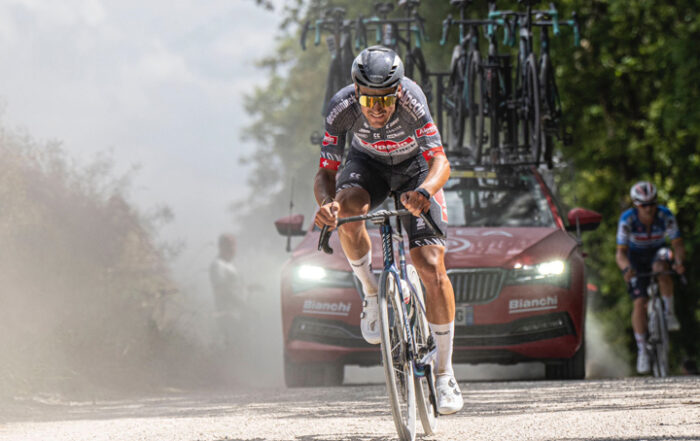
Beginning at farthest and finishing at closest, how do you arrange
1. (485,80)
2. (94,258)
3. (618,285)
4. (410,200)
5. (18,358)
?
(618,285) → (485,80) → (94,258) → (18,358) → (410,200)

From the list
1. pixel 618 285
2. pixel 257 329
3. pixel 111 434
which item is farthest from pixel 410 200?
pixel 618 285

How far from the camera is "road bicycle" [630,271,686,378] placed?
12.8 m

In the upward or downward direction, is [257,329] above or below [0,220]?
below

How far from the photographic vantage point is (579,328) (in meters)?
9.50

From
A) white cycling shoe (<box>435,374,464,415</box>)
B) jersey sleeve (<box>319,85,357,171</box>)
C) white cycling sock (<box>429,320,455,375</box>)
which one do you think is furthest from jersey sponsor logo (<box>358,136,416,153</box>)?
white cycling shoe (<box>435,374,464,415</box>)

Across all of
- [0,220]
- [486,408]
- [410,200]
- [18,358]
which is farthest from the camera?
[0,220]

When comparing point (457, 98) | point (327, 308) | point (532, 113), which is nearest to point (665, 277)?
point (532, 113)

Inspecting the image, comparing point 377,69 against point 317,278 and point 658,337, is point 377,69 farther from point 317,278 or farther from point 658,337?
point 658,337

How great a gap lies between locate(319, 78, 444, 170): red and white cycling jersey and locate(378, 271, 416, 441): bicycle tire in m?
0.70

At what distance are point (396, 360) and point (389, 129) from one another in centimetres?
122

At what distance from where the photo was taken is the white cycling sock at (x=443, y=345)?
593cm

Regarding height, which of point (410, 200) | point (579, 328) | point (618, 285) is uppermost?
point (410, 200)

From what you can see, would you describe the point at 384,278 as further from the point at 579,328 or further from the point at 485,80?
the point at 485,80

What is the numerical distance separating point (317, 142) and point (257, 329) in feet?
15.0
